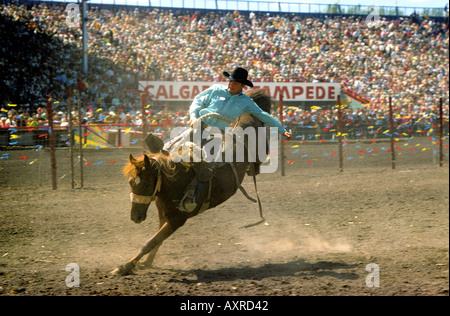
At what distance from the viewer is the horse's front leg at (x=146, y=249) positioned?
435cm

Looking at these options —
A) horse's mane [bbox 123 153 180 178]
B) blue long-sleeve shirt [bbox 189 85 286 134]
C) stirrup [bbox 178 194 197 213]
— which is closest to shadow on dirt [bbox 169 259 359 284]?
stirrup [bbox 178 194 197 213]

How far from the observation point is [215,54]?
21547 millimetres

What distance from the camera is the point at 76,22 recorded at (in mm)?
19953

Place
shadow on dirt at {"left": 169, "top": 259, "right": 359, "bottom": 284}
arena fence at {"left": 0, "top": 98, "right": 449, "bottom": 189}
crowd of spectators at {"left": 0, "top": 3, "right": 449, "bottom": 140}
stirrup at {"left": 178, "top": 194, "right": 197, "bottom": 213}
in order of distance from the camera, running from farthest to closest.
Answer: crowd of spectators at {"left": 0, "top": 3, "right": 449, "bottom": 140} → arena fence at {"left": 0, "top": 98, "right": 449, "bottom": 189} → stirrup at {"left": 178, "top": 194, "right": 197, "bottom": 213} → shadow on dirt at {"left": 169, "top": 259, "right": 359, "bottom": 284}

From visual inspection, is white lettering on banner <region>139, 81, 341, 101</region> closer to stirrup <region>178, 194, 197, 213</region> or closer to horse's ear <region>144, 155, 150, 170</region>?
→ stirrup <region>178, 194, 197, 213</region>

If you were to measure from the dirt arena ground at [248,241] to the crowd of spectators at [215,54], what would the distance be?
5.27 meters

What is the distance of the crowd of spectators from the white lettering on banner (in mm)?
289

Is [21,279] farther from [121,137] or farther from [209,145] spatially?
[121,137]

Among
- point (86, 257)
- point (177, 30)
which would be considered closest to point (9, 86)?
point (177, 30)

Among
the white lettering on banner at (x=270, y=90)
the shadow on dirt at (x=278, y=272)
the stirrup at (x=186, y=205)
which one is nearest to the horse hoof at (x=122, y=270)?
the shadow on dirt at (x=278, y=272)

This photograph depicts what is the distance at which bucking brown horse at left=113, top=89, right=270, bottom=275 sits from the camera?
4359mm

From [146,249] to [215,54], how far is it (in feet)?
59.0

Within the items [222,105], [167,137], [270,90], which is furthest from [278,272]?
[270,90]

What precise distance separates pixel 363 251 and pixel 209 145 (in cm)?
197
